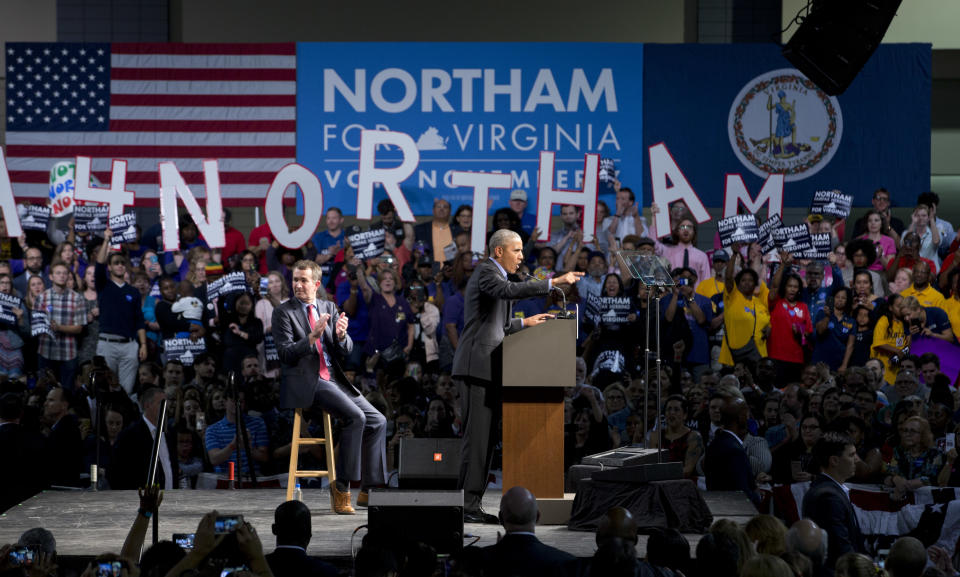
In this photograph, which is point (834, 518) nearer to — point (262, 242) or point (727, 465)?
point (727, 465)

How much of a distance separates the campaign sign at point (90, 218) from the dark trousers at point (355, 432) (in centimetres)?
646

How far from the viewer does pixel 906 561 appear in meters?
4.83

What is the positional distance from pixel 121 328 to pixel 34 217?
89.6 inches

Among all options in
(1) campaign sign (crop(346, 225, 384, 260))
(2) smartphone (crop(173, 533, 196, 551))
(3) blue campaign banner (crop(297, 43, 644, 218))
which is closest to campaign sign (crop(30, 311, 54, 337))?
(1) campaign sign (crop(346, 225, 384, 260))

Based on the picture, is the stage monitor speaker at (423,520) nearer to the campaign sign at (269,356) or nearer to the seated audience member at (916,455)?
the seated audience member at (916,455)

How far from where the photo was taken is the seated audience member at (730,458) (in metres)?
8.03

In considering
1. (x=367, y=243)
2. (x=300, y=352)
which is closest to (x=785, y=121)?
(x=367, y=243)

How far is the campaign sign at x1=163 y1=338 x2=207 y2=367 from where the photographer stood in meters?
11.5

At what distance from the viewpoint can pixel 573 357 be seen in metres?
6.88

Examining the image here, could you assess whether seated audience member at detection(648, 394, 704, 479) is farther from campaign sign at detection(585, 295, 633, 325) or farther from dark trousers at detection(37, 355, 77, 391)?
dark trousers at detection(37, 355, 77, 391)

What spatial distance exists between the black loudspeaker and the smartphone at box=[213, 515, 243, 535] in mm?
9070

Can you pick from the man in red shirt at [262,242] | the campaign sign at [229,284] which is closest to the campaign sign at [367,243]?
the campaign sign at [229,284]

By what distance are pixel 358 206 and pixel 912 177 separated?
→ 5991 millimetres

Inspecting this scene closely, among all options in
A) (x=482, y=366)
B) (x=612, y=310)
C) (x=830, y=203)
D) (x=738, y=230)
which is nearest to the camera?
(x=482, y=366)
